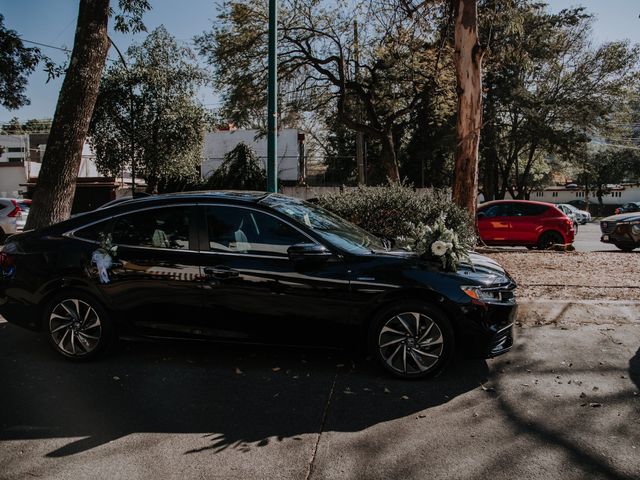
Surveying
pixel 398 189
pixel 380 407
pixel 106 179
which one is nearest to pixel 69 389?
pixel 380 407

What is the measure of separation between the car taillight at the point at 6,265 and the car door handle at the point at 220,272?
2.03m

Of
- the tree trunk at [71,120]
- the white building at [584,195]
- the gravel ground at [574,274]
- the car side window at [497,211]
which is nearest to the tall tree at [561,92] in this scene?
the car side window at [497,211]

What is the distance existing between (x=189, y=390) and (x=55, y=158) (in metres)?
5.30

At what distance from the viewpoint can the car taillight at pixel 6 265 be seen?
520 cm

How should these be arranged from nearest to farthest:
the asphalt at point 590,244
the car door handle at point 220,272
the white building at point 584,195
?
the car door handle at point 220,272 → the asphalt at point 590,244 → the white building at point 584,195

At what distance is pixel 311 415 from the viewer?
13.0 feet

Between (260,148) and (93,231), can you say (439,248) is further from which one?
(260,148)

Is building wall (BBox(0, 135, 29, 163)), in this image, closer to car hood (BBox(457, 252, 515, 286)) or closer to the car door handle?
the car door handle

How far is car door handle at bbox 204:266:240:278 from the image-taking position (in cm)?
472

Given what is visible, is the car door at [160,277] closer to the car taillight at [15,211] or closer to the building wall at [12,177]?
the car taillight at [15,211]

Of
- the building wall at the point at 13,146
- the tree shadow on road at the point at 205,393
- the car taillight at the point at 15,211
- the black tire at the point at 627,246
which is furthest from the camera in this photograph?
the building wall at the point at 13,146

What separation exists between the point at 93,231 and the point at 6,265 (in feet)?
3.19

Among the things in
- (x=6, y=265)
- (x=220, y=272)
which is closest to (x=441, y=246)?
(x=220, y=272)

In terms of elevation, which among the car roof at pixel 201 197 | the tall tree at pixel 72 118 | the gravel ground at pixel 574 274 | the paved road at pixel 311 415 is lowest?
the paved road at pixel 311 415
